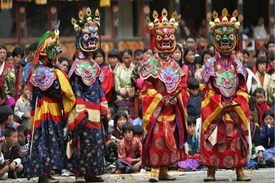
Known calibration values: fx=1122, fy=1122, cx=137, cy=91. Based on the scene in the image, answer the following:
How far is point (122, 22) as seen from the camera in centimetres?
2616

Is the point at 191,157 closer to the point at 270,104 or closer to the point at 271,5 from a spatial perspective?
the point at 270,104

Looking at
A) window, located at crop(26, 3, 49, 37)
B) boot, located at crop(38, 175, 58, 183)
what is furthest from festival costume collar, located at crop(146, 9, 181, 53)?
window, located at crop(26, 3, 49, 37)

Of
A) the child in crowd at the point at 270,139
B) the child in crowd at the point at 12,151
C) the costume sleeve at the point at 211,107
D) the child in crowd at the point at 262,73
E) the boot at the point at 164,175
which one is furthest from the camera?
the child in crowd at the point at 262,73

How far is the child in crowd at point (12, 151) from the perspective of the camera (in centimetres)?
1606

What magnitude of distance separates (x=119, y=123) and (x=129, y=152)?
2.41 ft

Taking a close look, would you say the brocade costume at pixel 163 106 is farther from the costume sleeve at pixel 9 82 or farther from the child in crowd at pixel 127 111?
the costume sleeve at pixel 9 82

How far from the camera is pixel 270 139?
17766 millimetres

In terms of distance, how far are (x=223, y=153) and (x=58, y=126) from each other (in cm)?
227

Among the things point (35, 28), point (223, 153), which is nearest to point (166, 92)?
point (223, 153)

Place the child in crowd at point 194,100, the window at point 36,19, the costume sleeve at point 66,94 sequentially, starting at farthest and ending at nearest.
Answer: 1. the window at point 36,19
2. the child in crowd at point 194,100
3. the costume sleeve at point 66,94

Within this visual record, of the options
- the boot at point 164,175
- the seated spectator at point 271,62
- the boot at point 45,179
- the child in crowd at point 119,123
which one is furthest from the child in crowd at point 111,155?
the seated spectator at point 271,62

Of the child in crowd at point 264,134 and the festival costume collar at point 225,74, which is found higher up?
the festival costume collar at point 225,74

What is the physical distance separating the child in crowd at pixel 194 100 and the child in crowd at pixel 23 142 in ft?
9.26

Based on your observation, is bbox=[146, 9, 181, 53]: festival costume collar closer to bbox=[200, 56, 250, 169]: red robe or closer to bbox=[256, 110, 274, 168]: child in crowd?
bbox=[200, 56, 250, 169]: red robe
